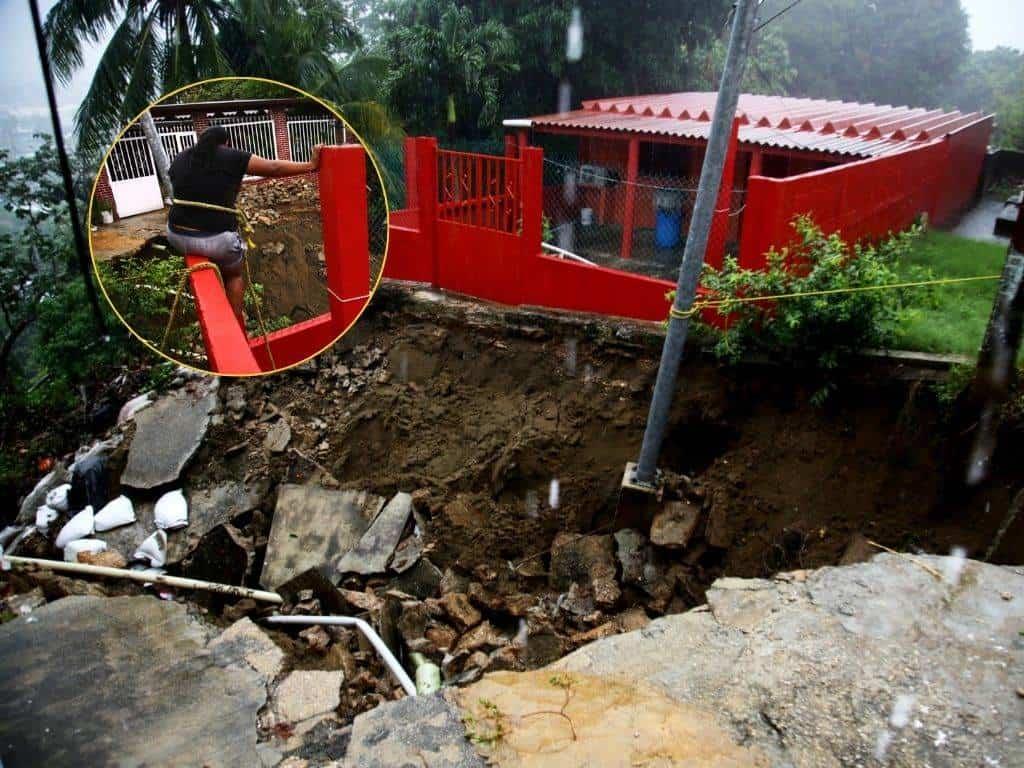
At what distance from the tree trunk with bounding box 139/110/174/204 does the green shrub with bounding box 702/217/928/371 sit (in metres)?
4.15

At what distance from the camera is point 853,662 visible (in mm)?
3242

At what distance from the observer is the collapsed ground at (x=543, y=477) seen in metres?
4.82

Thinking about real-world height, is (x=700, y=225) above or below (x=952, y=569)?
above

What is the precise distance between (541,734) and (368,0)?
1057 inches

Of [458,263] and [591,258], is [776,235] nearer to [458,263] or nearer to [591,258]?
[458,263]

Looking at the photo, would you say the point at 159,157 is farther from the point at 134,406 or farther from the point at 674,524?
the point at 134,406

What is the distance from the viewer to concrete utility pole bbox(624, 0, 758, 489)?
4012 millimetres

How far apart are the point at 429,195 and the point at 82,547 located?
4.91m

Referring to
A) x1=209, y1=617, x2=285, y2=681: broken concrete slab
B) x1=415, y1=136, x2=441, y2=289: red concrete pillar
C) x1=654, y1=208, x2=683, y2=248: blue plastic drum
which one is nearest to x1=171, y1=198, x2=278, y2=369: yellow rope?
x1=209, y1=617, x2=285, y2=681: broken concrete slab

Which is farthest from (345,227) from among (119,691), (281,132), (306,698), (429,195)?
(429,195)

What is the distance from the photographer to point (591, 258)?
10.2 metres

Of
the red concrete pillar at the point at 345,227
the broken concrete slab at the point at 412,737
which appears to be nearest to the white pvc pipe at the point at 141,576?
the broken concrete slab at the point at 412,737

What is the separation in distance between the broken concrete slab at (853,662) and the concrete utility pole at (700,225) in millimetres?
1471

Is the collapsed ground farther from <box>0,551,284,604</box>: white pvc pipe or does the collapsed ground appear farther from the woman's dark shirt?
the woman's dark shirt
